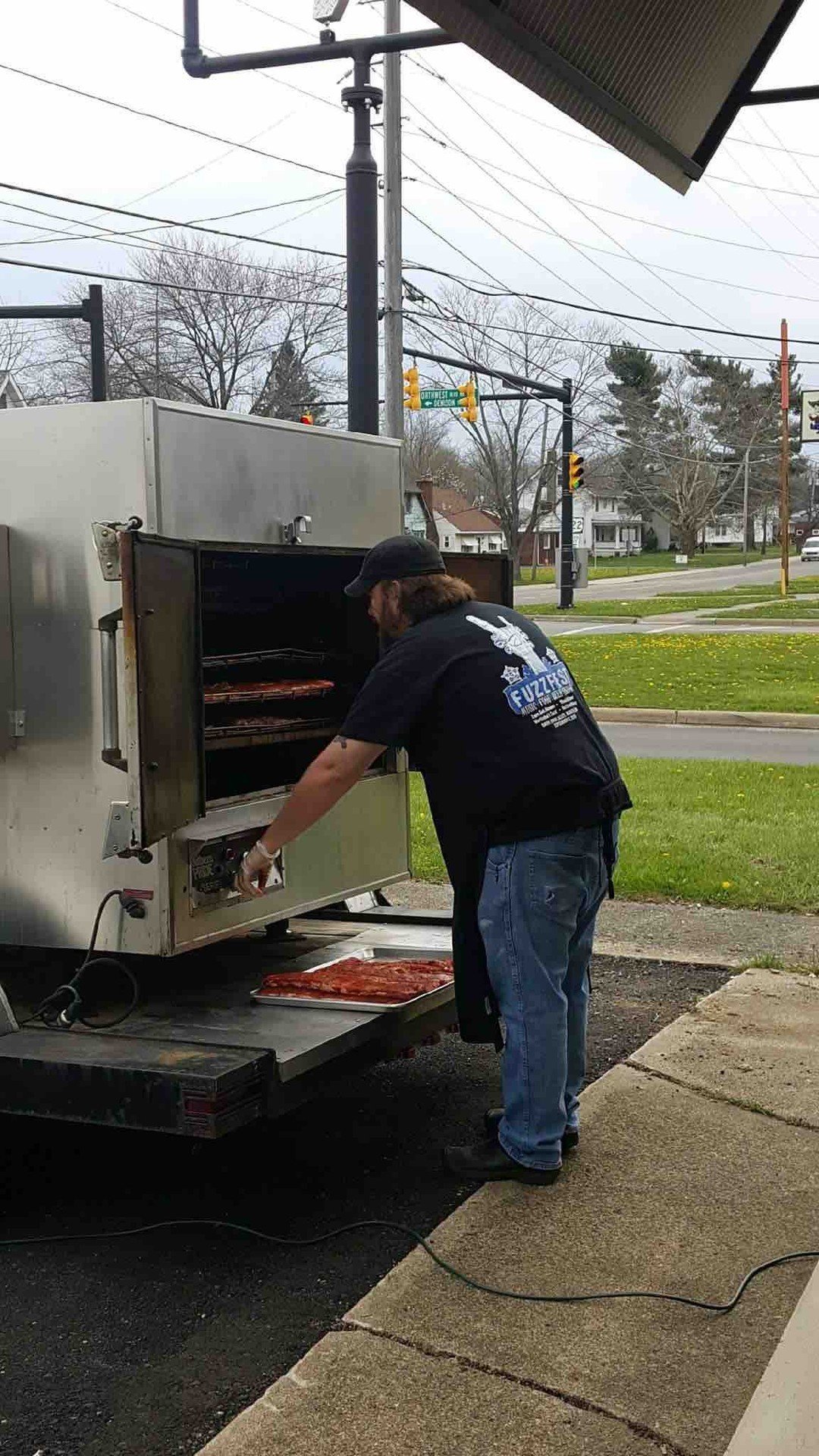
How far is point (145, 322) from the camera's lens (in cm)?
4209

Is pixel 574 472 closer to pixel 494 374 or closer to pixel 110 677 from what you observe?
pixel 494 374

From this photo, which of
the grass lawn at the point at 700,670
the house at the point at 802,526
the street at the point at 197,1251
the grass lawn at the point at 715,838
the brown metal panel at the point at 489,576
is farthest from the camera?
the house at the point at 802,526

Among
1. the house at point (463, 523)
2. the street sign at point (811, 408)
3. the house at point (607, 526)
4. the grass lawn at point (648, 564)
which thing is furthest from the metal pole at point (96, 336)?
the house at point (607, 526)

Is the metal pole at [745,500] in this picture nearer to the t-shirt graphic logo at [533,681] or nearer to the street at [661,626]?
the street at [661,626]

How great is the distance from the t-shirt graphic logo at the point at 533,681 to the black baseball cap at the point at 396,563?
20 centimetres

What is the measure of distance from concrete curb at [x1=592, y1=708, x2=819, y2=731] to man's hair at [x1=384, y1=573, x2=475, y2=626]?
37.6ft

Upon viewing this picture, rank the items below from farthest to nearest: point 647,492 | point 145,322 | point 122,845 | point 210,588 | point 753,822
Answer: point 647,492, point 145,322, point 753,822, point 210,588, point 122,845

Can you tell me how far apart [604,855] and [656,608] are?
3276 centimetres

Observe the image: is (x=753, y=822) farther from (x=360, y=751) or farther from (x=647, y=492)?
(x=647, y=492)

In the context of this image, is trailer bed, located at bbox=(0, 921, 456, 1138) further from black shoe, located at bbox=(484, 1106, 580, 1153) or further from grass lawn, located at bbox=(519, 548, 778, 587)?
grass lawn, located at bbox=(519, 548, 778, 587)

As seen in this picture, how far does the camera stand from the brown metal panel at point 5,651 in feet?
13.9

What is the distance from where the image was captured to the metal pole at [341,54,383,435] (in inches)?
413

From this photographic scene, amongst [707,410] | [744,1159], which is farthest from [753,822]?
[707,410]

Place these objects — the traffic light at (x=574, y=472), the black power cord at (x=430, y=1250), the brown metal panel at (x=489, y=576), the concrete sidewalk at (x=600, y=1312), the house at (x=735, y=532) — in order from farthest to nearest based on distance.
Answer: the house at (x=735, y=532) → the traffic light at (x=574, y=472) → the brown metal panel at (x=489, y=576) → the black power cord at (x=430, y=1250) → the concrete sidewalk at (x=600, y=1312)
